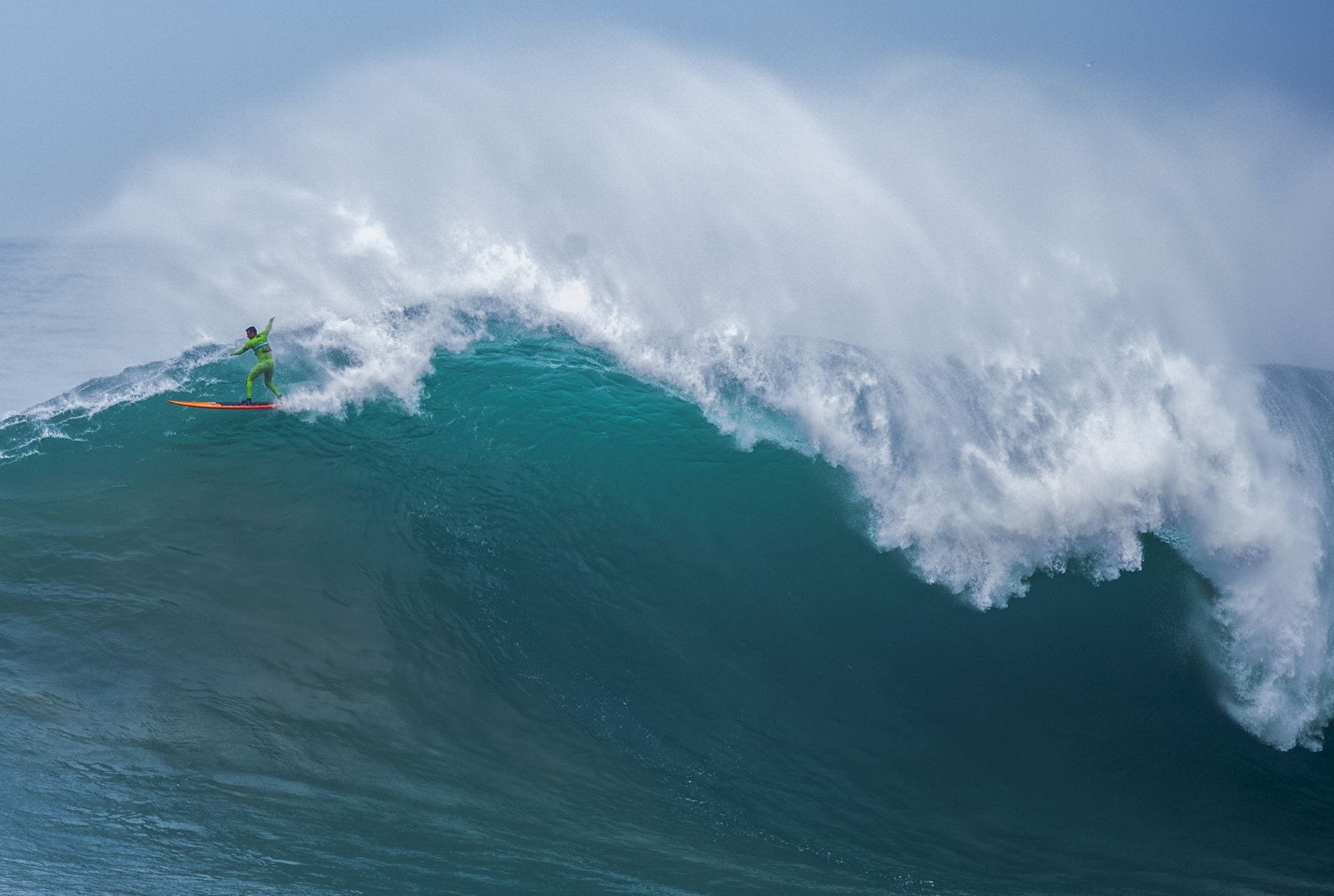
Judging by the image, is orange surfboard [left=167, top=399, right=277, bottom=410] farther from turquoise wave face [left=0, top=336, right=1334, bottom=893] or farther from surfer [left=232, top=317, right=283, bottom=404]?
turquoise wave face [left=0, top=336, right=1334, bottom=893]

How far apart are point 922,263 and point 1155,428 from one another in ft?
17.8

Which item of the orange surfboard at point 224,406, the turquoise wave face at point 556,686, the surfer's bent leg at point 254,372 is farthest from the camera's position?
the orange surfboard at point 224,406

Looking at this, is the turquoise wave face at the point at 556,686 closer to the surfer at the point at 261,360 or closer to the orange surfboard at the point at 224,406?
the orange surfboard at the point at 224,406

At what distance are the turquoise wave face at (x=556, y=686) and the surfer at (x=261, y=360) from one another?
0.63 m

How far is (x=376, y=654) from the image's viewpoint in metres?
9.02

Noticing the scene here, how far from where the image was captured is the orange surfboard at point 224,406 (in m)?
11.6

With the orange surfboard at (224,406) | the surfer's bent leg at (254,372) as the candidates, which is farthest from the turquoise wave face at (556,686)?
the surfer's bent leg at (254,372)

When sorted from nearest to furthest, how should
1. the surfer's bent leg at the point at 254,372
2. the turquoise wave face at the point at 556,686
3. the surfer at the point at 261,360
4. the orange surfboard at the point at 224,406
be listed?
1. the turquoise wave face at the point at 556,686
2. the surfer at the point at 261,360
3. the surfer's bent leg at the point at 254,372
4. the orange surfboard at the point at 224,406

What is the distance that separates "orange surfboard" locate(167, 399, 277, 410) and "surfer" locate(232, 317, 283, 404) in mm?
103

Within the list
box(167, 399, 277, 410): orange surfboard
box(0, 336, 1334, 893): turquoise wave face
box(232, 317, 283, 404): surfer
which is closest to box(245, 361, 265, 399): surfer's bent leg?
box(232, 317, 283, 404): surfer

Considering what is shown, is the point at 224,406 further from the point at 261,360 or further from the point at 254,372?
the point at 261,360

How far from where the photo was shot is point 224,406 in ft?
38.0

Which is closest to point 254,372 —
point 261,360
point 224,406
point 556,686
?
point 261,360

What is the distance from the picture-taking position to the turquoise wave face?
24.7 feet
